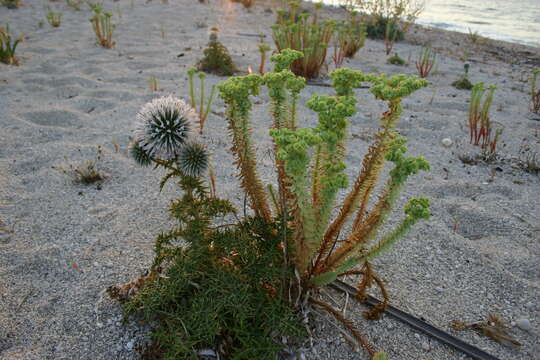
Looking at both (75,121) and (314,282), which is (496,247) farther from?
(75,121)

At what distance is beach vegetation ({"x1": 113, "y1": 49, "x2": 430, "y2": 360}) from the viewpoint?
152 centimetres

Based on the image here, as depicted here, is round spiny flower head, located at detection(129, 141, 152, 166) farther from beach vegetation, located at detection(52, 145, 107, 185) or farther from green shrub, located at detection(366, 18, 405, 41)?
green shrub, located at detection(366, 18, 405, 41)

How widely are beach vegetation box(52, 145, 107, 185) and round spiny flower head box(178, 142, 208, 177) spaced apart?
1446 mm

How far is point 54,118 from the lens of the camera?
3.96 meters

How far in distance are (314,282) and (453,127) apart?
3.38m

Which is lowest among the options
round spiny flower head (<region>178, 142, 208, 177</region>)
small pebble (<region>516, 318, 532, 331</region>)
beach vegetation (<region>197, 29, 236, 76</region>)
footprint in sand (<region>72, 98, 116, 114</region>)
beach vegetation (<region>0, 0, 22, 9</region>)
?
small pebble (<region>516, 318, 532, 331</region>)

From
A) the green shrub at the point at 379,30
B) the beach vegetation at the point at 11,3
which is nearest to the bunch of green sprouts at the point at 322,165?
the green shrub at the point at 379,30

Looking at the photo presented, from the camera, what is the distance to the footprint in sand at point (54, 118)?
3.90 metres

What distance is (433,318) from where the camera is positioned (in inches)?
81.8

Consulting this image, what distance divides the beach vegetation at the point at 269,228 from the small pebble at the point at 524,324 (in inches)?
29.7

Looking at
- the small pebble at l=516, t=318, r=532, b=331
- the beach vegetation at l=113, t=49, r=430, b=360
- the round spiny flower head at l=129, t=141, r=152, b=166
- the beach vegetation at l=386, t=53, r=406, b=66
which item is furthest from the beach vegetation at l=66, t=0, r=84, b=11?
the small pebble at l=516, t=318, r=532, b=331

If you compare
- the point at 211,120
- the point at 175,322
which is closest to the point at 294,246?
the point at 175,322

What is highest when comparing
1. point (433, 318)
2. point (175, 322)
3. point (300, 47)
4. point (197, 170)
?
point (300, 47)

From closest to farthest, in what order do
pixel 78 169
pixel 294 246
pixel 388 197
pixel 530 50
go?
1. pixel 388 197
2. pixel 294 246
3. pixel 78 169
4. pixel 530 50
